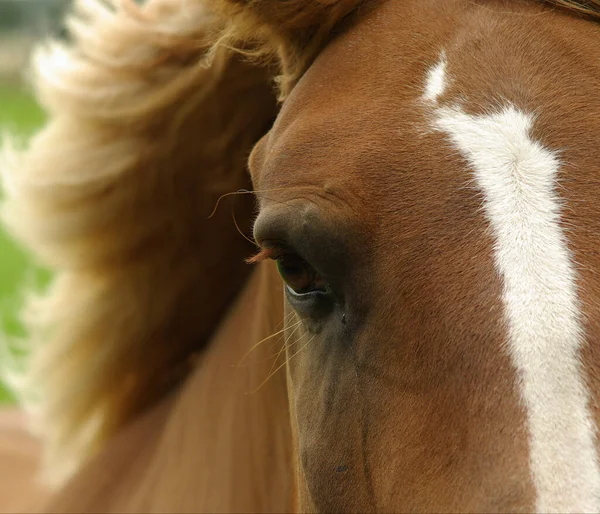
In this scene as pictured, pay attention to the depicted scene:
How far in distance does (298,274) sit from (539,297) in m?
0.39

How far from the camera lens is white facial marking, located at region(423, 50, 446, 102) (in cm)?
129

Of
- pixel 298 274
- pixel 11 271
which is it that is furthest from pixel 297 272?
pixel 11 271

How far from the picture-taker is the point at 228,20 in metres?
1.70

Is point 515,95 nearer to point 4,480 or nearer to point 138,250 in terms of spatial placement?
point 138,250

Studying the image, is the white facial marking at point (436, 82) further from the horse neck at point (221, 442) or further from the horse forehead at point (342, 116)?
the horse neck at point (221, 442)

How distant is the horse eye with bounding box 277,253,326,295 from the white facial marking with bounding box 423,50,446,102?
0.99 ft

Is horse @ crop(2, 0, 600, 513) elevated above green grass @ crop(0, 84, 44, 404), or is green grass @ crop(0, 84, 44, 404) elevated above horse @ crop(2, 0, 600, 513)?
horse @ crop(2, 0, 600, 513)

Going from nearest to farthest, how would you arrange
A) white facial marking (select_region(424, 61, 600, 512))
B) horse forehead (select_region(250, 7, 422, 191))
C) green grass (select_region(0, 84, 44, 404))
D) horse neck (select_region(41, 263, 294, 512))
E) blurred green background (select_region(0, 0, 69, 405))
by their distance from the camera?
white facial marking (select_region(424, 61, 600, 512)), horse forehead (select_region(250, 7, 422, 191)), horse neck (select_region(41, 263, 294, 512)), green grass (select_region(0, 84, 44, 404)), blurred green background (select_region(0, 0, 69, 405))

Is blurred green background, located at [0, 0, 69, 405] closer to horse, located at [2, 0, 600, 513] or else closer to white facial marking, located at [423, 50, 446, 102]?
horse, located at [2, 0, 600, 513]

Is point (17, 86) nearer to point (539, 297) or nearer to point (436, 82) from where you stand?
point (436, 82)

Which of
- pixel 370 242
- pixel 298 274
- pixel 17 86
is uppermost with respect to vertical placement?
pixel 370 242

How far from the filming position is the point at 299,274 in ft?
4.36

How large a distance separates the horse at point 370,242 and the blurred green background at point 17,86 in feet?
13.1

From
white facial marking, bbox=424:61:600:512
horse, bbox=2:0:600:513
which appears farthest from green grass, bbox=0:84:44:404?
white facial marking, bbox=424:61:600:512
